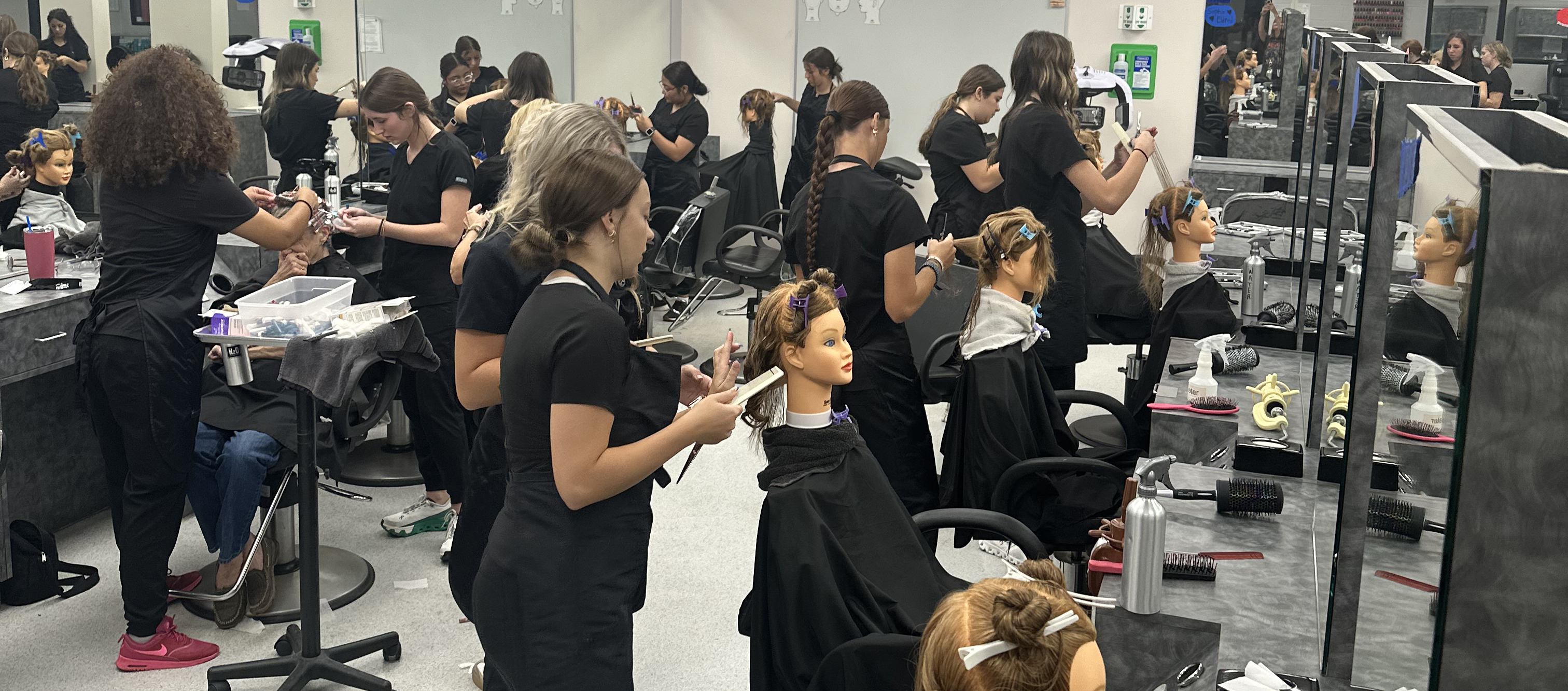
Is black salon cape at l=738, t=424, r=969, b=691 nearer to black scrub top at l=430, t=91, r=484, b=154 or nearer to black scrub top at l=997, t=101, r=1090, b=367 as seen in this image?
black scrub top at l=997, t=101, r=1090, b=367

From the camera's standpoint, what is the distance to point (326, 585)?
3668 mm

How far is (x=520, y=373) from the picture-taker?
1853mm

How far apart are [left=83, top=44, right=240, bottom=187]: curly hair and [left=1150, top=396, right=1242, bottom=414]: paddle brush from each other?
2.29 meters

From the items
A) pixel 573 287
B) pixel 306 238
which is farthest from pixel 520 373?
pixel 306 238

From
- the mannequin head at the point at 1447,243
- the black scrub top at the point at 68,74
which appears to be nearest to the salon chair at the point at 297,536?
the mannequin head at the point at 1447,243

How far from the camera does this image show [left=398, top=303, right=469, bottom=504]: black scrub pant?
375 centimetres

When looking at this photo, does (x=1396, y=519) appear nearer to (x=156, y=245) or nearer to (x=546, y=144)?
(x=546, y=144)

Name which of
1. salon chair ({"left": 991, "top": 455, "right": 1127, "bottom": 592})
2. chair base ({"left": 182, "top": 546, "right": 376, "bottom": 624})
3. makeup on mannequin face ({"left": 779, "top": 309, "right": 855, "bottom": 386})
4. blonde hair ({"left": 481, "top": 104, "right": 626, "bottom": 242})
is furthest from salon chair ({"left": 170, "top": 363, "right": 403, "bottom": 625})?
salon chair ({"left": 991, "top": 455, "right": 1127, "bottom": 592})

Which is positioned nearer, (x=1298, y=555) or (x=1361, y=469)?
(x=1361, y=469)

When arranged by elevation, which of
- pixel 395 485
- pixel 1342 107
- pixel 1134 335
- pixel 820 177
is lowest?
pixel 395 485

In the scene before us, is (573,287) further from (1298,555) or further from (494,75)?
(494,75)

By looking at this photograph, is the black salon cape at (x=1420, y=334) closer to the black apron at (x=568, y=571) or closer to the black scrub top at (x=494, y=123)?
the black apron at (x=568, y=571)

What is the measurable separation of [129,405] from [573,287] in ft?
5.89

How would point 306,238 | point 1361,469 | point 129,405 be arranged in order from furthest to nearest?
1. point 306,238
2. point 129,405
3. point 1361,469
